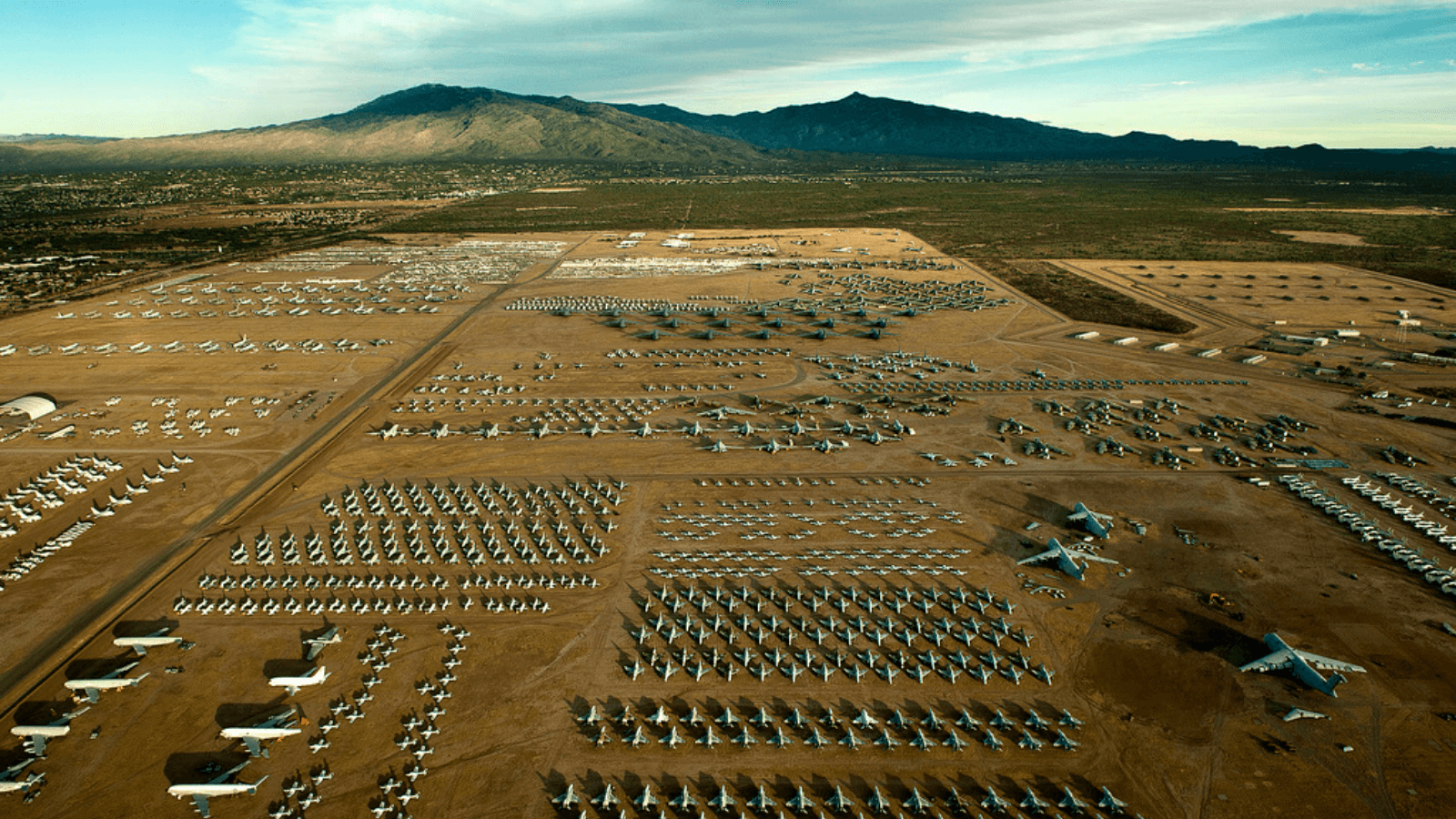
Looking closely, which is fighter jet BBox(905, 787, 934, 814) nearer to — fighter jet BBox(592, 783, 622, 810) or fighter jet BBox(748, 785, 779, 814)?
fighter jet BBox(748, 785, 779, 814)

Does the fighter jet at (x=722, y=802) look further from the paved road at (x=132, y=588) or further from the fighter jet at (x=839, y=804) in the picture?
the paved road at (x=132, y=588)

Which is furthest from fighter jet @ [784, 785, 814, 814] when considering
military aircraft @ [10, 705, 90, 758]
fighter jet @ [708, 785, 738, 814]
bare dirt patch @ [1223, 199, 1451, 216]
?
bare dirt patch @ [1223, 199, 1451, 216]

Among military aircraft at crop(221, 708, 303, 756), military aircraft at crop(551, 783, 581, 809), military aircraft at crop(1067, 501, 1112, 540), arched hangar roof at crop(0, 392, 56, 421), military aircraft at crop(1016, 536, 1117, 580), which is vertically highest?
arched hangar roof at crop(0, 392, 56, 421)

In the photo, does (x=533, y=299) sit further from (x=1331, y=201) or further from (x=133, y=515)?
(x=1331, y=201)

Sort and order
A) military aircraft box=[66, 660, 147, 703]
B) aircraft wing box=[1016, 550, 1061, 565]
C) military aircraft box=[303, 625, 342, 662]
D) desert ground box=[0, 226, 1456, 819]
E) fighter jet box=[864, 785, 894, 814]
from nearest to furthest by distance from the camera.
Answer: fighter jet box=[864, 785, 894, 814]
desert ground box=[0, 226, 1456, 819]
military aircraft box=[66, 660, 147, 703]
military aircraft box=[303, 625, 342, 662]
aircraft wing box=[1016, 550, 1061, 565]

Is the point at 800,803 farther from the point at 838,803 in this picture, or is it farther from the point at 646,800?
the point at 646,800

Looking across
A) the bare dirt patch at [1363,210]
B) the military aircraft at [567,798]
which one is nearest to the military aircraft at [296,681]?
the military aircraft at [567,798]

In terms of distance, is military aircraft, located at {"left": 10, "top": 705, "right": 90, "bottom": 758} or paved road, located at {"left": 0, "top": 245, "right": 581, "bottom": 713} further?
paved road, located at {"left": 0, "top": 245, "right": 581, "bottom": 713}

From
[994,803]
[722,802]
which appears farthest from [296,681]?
[994,803]
